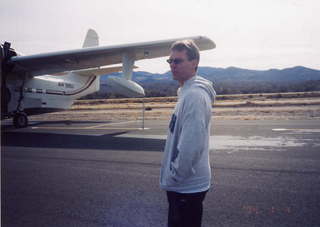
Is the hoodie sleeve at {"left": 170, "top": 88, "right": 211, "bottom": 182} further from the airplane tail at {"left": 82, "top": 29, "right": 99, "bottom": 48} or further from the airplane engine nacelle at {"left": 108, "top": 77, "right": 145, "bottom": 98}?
the airplane tail at {"left": 82, "top": 29, "right": 99, "bottom": 48}

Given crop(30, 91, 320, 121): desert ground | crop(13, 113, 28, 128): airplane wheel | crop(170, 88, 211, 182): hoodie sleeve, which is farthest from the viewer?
crop(30, 91, 320, 121): desert ground

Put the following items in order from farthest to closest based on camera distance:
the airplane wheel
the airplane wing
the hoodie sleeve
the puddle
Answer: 1. the airplane wheel
2. the airplane wing
3. the puddle
4. the hoodie sleeve

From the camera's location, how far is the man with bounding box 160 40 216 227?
1939 millimetres

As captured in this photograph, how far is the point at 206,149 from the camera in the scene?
7.01ft

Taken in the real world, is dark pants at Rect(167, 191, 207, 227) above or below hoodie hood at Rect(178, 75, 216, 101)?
below

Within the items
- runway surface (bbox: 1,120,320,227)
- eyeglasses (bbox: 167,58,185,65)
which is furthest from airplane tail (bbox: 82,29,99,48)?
eyeglasses (bbox: 167,58,185,65)

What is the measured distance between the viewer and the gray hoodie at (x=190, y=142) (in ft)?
6.34

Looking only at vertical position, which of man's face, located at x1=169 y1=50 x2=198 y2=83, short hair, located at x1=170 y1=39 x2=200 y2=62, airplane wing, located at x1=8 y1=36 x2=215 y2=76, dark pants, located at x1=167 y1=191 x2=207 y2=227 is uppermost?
airplane wing, located at x1=8 y1=36 x2=215 y2=76

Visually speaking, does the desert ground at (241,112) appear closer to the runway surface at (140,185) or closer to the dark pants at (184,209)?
the runway surface at (140,185)

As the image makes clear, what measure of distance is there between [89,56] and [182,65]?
12206 millimetres

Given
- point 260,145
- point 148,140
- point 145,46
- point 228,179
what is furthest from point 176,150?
point 145,46

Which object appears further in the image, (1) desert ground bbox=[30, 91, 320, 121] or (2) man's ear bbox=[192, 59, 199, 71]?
(1) desert ground bbox=[30, 91, 320, 121]

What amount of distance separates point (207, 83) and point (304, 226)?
2.24 meters

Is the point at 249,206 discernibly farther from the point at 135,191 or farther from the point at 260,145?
the point at 260,145
